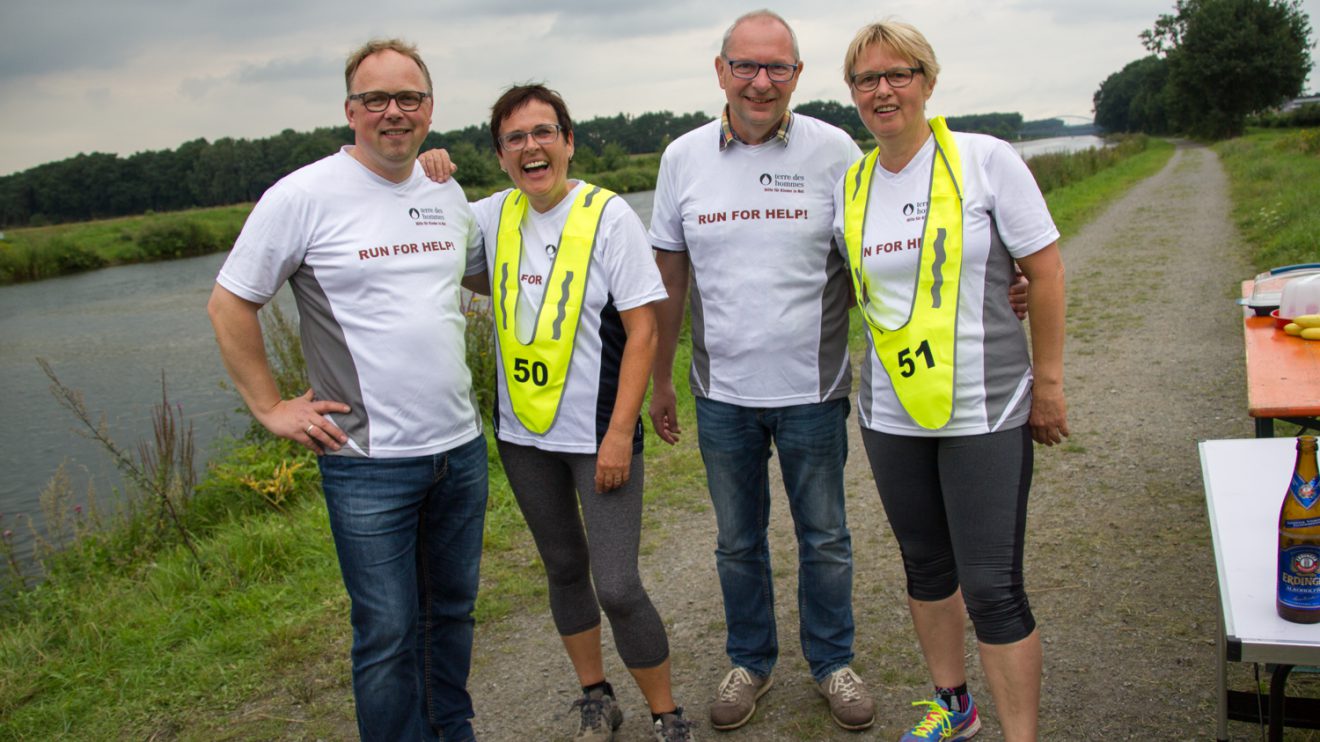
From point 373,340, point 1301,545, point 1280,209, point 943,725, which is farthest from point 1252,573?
point 1280,209

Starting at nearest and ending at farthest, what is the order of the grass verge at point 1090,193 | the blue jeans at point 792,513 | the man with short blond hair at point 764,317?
the man with short blond hair at point 764,317, the blue jeans at point 792,513, the grass verge at point 1090,193

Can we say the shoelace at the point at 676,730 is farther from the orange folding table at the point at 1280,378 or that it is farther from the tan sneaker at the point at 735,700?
the orange folding table at the point at 1280,378

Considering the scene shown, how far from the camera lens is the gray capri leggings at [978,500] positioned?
106 inches

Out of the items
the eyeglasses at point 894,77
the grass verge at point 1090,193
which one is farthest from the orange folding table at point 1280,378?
the grass verge at point 1090,193

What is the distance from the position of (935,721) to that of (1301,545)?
144 centimetres

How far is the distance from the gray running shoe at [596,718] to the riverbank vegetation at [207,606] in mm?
958

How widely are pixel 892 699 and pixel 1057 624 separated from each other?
892 millimetres

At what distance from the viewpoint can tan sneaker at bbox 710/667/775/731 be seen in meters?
3.39

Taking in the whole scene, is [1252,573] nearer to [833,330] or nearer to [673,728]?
[833,330]

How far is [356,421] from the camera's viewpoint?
276cm

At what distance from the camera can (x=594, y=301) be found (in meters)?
2.94

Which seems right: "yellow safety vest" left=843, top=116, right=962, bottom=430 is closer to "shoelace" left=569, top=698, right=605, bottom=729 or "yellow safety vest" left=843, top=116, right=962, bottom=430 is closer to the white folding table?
the white folding table

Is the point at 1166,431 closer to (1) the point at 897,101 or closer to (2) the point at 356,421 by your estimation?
(1) the point at 897,101

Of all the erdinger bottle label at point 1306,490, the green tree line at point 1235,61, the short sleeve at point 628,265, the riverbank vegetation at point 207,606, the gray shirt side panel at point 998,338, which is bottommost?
the riverbank vegetation at point 207,606
